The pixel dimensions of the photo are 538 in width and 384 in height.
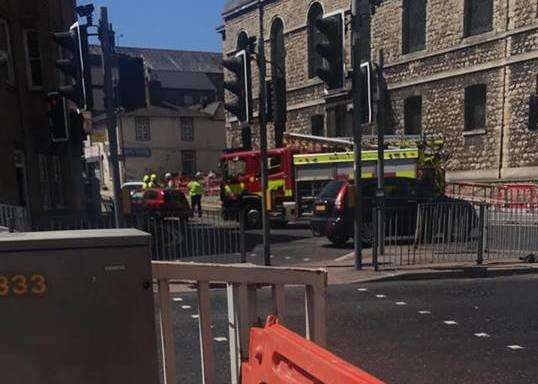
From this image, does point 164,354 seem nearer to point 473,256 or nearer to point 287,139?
point 473,256

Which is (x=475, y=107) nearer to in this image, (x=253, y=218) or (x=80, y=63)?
(x=253, y=218)

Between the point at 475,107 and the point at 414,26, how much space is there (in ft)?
22.5

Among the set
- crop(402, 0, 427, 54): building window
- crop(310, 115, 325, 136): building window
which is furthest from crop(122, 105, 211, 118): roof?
crop(402, 0, 427, 54): building window

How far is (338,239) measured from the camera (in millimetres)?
13828

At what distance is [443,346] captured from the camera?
5.58m

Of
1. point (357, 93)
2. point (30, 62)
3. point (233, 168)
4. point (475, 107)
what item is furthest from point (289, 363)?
point (475, 107)

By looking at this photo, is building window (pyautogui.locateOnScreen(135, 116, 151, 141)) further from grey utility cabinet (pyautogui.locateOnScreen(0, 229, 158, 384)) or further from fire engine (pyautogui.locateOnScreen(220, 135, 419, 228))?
A: grey utility cabinet (pyautogui.locateOnScreen(0, 229, 158, 384))

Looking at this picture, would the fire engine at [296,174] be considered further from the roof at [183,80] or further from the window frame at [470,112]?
the roof at [183,80]

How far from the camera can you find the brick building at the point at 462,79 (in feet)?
80.2

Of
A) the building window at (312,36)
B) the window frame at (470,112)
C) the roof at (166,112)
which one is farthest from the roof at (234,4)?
the window frame at (470,112)

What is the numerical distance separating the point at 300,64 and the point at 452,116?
14.3 metres

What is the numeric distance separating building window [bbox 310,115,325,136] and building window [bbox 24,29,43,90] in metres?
24.1

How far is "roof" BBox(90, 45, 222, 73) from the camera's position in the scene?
3100 inches

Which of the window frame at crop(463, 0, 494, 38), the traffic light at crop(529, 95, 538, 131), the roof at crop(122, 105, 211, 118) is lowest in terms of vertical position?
the traffic light at crop(529, 95, 538, 131)
